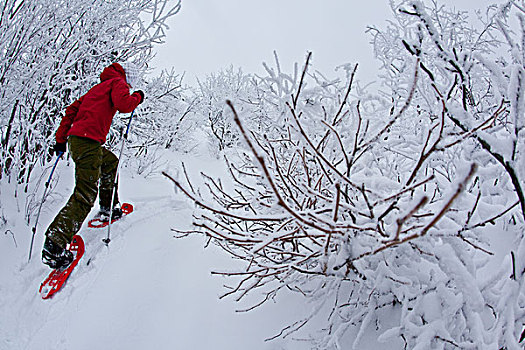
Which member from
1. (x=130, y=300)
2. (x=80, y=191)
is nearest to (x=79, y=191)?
(x=80, y=191)

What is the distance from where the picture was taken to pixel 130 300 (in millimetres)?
1952

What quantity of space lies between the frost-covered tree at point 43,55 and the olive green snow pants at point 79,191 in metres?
0.73

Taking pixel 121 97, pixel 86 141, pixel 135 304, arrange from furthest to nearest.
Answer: pixel 121 97 → pixel 86 141 → pixel 135 304

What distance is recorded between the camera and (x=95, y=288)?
82.7 inches

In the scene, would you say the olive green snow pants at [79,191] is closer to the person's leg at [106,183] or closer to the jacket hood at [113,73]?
the person's leg at [106,183]

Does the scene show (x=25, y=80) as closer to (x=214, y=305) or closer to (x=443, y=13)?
(x=214, y=305)

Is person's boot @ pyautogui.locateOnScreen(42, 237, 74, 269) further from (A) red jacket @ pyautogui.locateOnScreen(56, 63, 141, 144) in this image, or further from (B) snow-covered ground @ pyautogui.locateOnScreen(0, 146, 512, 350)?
(A) red jacket @ pyautogui.locateOnScreen(56, 63, 141, 144)

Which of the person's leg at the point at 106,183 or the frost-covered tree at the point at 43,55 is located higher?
the frost-covered tree at the point at 43,55

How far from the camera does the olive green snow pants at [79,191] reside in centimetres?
234

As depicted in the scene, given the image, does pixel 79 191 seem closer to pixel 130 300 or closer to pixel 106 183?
pixel 106 183

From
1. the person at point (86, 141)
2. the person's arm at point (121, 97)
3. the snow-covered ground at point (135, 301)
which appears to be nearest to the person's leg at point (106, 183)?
the person at point (86, 141)

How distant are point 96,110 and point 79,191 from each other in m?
0.79

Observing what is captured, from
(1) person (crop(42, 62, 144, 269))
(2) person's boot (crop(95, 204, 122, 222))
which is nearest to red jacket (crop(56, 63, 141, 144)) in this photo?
(1) person (crop(42, 62, 144, 269))

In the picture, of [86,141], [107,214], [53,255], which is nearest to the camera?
[53,255]
